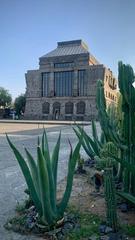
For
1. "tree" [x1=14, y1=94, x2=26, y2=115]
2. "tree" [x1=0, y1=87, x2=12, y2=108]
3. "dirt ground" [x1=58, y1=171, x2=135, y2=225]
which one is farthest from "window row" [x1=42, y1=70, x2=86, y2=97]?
"dirt ground" [x1=58, y1=171, x2=135, y2=225]

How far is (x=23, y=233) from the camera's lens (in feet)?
10.5

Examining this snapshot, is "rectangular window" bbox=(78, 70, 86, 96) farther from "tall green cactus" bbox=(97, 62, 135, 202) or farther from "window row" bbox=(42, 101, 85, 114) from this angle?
"tall green cactus" bbox=(97, 62, 135, 202)

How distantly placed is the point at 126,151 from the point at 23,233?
181 cm

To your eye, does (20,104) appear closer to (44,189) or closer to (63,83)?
(63,83)

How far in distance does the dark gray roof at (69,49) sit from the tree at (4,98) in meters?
14.2

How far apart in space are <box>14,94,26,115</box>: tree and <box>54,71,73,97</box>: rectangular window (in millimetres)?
9826

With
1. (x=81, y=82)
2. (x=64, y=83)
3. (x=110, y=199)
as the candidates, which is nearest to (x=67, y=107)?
(x=64, y=83)

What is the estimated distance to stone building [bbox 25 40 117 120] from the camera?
223ft

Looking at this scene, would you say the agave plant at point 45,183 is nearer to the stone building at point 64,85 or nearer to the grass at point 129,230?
the grass at point 129,230

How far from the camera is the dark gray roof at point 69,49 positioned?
72.6 m

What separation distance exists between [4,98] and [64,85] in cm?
1619

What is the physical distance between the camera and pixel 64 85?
7188cm

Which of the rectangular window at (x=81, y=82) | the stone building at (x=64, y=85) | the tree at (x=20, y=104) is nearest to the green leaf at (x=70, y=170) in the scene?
the stone building at (x=64, y=85)

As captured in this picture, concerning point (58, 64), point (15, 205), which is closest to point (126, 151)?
point (15, 205)
